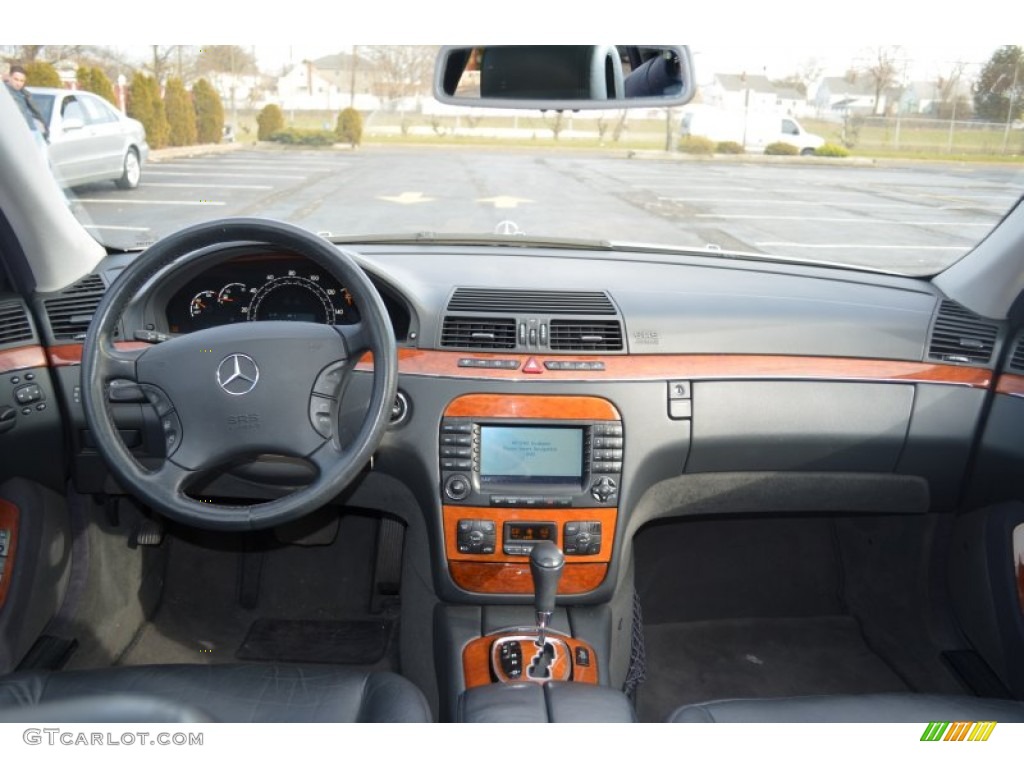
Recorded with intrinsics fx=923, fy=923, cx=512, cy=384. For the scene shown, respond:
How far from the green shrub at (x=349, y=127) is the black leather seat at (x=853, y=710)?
3.07m

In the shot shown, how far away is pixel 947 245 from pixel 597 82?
5.55ft

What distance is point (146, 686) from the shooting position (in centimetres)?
220

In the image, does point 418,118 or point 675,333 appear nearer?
point 675,333

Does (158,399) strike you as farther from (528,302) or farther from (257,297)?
(528,302)

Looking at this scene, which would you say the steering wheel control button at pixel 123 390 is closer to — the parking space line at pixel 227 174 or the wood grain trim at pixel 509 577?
the wood grain trim at pixel 509 577

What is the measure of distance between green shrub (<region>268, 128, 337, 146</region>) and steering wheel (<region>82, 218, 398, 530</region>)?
7.51 feet

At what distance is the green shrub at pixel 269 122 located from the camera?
4.41 meters

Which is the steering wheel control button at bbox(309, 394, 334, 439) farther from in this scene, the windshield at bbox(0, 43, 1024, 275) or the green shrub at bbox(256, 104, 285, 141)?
the green shrub at bbox(256, 104, 285, 141)

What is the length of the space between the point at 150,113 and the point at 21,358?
89.6 inches

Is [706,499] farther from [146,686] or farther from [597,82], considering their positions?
[146,686]

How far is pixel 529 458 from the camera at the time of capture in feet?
8.93

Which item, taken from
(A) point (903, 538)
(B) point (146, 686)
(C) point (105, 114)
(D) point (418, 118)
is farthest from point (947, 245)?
(C) point (105, 114)

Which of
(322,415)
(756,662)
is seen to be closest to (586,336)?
(322,415)

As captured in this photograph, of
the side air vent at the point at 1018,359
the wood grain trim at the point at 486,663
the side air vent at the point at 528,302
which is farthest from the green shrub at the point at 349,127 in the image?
the side air vent at the point at 1018,359
